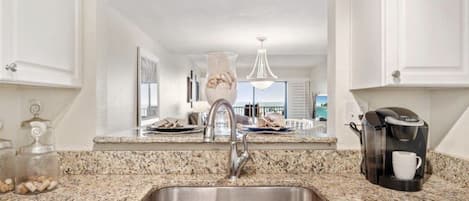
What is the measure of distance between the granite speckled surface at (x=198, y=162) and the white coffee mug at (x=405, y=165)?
256mm

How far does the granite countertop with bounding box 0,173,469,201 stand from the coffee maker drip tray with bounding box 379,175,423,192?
0.02 meters

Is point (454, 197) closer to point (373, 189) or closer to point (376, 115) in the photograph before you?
point (373, 189)

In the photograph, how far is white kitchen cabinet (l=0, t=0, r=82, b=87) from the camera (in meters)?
0.96

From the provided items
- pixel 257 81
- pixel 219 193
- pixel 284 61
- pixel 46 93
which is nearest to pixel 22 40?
Answer: pixel 46 93

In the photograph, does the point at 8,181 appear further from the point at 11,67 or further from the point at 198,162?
the point at 198,162

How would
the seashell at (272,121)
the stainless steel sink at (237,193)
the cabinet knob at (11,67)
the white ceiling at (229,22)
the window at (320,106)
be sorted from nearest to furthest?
1. the cabinet knob at (11,67)
2. the stainless steel sink at (237,193)
3. the seashell at (272,121)
4. the white ceiling at (229,22)
5. the window at (320,106)

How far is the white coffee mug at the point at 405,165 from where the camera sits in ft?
3.90

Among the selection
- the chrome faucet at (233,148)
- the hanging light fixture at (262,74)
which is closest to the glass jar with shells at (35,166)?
the chrome faucet at (233,148)

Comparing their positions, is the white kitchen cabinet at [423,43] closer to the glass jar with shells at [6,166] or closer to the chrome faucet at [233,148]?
the chrome faucet at [233,148]

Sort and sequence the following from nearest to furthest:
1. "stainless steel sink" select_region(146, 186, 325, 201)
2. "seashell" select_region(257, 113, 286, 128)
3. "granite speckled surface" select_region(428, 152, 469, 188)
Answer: "granite speckled surface" select_region(428, 152, 469, 188)
"stainless steel sink" select_region(146, 186, 325, 201)
"seashell" select_region(257, 113, 286, 128)

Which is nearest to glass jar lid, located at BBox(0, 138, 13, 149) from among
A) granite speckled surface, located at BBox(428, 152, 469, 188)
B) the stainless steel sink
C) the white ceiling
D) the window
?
the stainless steel sink

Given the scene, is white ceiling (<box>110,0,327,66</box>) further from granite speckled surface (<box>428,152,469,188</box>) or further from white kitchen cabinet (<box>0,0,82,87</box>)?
granite speckled surface (<box>428,152,469,188</box>)

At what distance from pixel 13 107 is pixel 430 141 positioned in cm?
187

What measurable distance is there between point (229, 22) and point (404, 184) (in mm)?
3200
